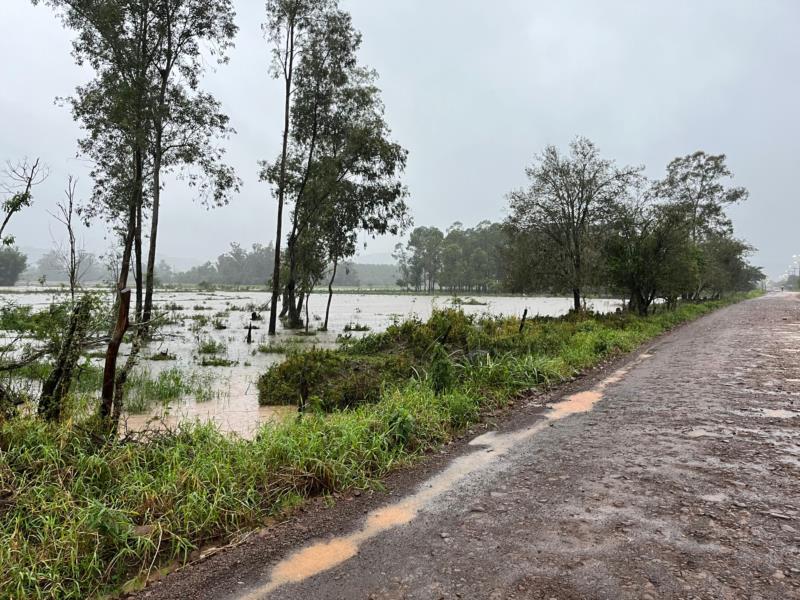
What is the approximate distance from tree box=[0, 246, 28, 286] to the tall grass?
320 ft

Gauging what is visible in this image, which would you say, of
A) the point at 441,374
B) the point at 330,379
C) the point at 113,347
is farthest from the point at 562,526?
the point at 330,379

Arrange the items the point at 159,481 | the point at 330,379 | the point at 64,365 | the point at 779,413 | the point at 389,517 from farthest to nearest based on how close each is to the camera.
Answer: the point at 330,379
the point at 779,413
the point at 64,365
the point at 159,481
the point at 389,517

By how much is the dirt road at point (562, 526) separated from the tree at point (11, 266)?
326 feet

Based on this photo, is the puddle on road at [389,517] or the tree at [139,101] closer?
the puddle on road at [389,517]

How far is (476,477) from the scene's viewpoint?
4457 millimetres

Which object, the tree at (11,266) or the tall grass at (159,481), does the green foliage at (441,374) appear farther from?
the tree at (11,266)

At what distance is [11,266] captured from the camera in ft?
269

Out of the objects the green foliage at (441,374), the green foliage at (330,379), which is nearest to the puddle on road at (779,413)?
the green foliage at (441,374)

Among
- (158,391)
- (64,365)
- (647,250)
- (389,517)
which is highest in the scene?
(647,250)

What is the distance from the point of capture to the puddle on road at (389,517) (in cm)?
299

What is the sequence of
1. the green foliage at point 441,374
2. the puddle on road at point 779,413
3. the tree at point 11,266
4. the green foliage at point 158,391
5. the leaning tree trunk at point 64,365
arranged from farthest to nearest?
the tree at point 11,266 < the green foliage at point 158,391 < the green foliage at point 441,374 < the puddle on road at point 779,413 < the leaning tree trunk at point 64,365

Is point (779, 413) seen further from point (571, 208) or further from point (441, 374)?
point (571, 208)

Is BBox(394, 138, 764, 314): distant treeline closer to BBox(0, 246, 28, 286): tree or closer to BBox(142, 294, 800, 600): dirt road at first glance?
BBox(142, 294, 800, 600): dirt road

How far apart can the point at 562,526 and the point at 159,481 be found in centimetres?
314
